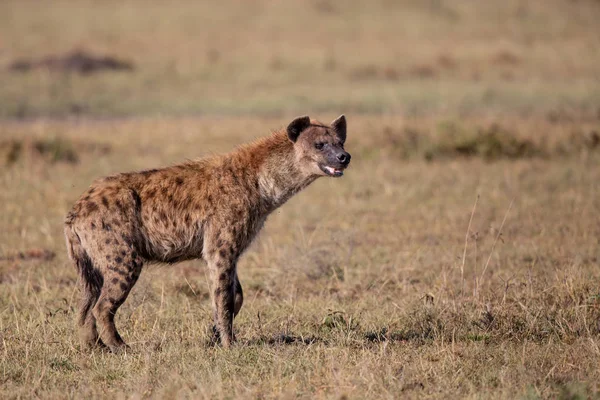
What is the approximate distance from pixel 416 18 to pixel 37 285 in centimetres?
3235

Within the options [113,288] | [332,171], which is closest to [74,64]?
[332,171]

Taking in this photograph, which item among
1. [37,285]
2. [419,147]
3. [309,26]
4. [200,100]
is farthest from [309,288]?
[309,26]

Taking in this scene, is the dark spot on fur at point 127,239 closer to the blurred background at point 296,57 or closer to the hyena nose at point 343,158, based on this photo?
the hyena nose at point 343,158

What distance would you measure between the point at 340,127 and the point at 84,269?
2.41 m

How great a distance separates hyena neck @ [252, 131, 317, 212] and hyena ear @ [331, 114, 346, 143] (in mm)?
407

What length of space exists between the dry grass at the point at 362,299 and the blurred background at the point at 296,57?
8682 millimetres

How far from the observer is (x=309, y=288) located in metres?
8.76

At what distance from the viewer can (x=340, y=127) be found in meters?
7.73

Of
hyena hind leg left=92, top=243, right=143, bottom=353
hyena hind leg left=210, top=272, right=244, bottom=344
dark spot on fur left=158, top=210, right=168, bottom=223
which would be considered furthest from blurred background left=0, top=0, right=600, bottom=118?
hyena hind leg left=92, top=243, right=143, bottom=353

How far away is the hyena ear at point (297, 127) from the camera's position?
7.38 m

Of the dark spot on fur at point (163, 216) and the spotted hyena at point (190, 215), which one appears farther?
the dark spot on fur at point (163, 216)

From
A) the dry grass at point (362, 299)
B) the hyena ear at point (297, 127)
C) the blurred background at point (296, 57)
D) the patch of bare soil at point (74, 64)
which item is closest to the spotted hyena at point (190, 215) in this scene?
the hyena ear at point (297, 127)

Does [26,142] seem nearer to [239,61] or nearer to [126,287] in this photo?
[126,287]

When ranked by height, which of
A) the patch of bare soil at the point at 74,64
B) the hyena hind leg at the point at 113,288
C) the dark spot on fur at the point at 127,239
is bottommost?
the hyena hind leg at the point at 113,288
